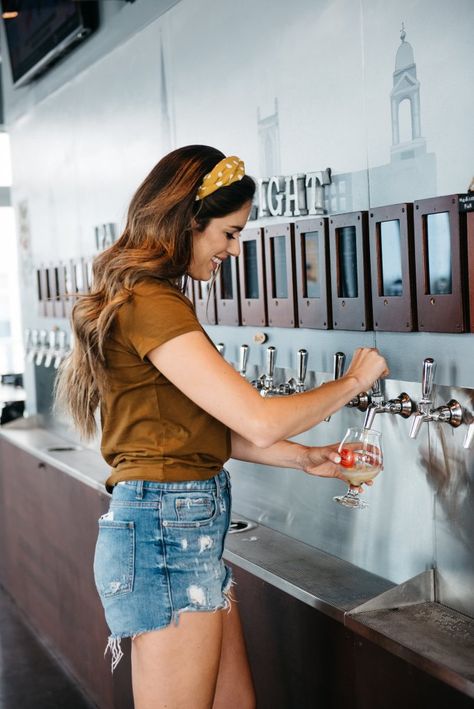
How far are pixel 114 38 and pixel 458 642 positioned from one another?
2.82 metres

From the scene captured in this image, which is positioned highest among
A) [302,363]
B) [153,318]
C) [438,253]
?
[438,253]

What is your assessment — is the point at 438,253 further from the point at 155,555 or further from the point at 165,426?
the point at 155,555

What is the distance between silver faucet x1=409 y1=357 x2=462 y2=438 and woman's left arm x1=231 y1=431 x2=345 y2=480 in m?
0.19

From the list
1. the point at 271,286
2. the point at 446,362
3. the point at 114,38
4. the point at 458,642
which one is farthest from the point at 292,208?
the point at 114,38

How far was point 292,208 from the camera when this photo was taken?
2.52 m

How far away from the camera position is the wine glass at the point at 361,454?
6.03 feet

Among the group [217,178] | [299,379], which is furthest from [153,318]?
[299,379]

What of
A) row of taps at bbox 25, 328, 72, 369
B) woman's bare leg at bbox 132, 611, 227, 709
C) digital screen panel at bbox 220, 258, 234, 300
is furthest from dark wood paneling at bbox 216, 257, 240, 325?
row of taps at bbox 25, 328, 72, 369

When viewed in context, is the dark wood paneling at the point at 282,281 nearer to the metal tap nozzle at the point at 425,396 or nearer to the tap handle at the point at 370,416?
the tap handle at the point at 370,416

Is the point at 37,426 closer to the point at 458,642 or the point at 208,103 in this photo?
the point at 208,103

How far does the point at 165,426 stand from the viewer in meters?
1.81

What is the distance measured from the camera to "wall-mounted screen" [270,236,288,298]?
8.61 feet

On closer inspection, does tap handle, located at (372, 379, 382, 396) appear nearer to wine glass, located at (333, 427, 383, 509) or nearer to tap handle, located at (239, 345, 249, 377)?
wine glass, located at (333, 427, 383, 509)

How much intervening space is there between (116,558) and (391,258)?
946 millimetres
